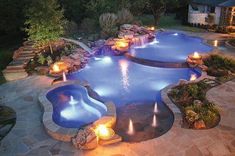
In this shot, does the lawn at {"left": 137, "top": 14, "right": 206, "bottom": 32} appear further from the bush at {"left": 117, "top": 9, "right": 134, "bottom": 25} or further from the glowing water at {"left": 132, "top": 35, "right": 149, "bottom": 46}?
the glowing water at {"left": 132, "top": 35, "right": 149, "bottom": 46}

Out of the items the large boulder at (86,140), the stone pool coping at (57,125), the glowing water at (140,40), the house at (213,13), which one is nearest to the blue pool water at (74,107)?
the stone pool coping at (57,125)

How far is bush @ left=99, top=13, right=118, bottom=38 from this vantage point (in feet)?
74.0

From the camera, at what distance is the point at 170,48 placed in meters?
21.7

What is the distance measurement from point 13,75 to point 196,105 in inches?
421

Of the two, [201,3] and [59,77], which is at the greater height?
[201,3]

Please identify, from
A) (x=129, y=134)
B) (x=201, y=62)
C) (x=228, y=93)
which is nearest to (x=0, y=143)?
(x=129, y=134)

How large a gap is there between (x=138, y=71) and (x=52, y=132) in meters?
8.71

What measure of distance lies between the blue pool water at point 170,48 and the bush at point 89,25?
4978 mm

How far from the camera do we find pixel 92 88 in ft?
50.0

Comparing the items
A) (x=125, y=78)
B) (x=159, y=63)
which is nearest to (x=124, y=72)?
(x=125, y=78)

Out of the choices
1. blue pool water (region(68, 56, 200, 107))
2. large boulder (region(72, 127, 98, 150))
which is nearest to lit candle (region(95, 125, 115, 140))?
large boulder (region(72, 127, 98, 150))

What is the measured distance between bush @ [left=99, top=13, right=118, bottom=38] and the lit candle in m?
13.3

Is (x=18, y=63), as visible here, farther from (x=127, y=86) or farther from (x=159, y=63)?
(x=159, y=63)

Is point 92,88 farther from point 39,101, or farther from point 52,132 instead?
point 52,132
